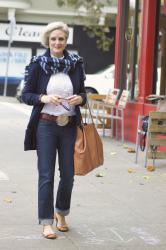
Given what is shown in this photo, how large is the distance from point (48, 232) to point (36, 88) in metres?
1.24

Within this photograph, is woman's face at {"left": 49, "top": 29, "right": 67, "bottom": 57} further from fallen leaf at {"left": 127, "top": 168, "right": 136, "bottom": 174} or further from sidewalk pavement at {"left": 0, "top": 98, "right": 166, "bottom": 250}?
fallen leaf at {"left": 127, "top": 168, "right": 136, "bottom": 174}

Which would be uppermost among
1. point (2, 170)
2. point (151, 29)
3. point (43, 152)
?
point (151, 29)

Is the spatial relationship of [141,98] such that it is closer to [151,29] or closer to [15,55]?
[151,29]

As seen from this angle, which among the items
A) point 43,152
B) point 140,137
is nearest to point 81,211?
point 43,152

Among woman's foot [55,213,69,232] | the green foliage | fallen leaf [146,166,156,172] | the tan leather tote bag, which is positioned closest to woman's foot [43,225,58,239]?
woman's foot [55,213,69,232]

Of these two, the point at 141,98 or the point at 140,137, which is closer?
the point at 140,137

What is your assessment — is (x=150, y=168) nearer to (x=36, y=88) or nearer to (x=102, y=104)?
(x=102, y=104)

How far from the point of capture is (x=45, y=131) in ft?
19.7

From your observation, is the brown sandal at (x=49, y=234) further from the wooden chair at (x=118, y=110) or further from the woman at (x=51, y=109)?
the wooden chair at (x=118, y=110)

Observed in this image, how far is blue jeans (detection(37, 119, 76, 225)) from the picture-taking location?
601cm

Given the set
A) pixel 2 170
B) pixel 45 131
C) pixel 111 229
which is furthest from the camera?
pixel 2 170

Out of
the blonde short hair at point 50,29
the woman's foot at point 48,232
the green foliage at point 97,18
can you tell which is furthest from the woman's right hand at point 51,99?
the green foliage at point 97,18

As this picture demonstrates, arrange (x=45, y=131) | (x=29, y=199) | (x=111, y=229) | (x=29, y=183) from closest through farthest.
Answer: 1. (x=45, y=131)
2. (x=111, y=229)
3. (x=29, y=199)
4. (x=29, y=183)

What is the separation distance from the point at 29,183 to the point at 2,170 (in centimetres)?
114
